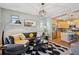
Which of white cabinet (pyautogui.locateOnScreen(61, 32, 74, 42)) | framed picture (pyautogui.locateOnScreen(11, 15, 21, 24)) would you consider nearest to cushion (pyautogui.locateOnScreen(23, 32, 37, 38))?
framed picture (pyautogui.locateOnScreen(11, 15, 21, 24))

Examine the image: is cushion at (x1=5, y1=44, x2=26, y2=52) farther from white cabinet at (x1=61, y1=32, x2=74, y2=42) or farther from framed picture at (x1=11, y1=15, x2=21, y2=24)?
white cabinet at (x1=61, y1=32, x2=74, y2=42)

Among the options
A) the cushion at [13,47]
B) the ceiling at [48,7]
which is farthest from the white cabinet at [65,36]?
the cushion at [13,47]

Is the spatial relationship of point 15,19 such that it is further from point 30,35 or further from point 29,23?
point 30,35

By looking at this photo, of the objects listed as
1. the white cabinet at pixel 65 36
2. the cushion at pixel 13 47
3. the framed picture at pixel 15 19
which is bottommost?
the cushion at pixel 13 47

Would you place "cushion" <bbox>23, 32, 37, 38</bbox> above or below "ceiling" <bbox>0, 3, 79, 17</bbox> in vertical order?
below

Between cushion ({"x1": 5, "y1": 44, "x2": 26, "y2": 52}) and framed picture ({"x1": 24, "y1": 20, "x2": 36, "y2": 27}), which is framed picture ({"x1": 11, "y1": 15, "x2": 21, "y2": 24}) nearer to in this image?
framed picture ({"x1": 24, "y1": 20, "x2": 36, "y2": 27})

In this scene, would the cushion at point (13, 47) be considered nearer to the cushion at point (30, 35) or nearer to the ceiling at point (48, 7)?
the cushion at point (30, 35)

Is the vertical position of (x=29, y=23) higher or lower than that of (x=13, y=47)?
higher

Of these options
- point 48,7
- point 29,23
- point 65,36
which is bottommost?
point 65,36

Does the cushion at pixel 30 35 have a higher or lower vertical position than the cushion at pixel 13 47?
higher

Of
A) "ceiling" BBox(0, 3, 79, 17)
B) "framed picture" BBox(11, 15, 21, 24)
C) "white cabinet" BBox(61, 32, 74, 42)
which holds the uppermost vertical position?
"ceiling" BBox(0, 3, 79, 17)

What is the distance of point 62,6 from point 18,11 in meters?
0.73

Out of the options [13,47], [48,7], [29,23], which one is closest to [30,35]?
[29,23]
